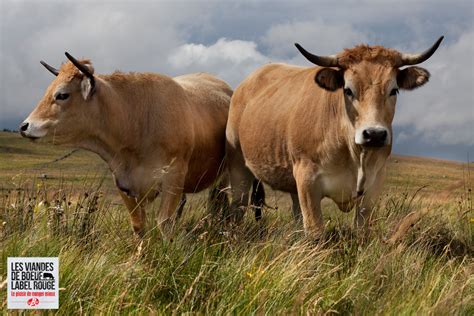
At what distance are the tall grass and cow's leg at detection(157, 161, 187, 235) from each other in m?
1.31

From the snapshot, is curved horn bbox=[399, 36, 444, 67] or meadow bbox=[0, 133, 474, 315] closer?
meadow bbox=[0, 133, 474, 315]

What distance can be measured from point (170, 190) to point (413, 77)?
341 cm

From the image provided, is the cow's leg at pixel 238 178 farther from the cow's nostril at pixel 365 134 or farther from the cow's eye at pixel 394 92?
the cow's nostril at pixel 365 134

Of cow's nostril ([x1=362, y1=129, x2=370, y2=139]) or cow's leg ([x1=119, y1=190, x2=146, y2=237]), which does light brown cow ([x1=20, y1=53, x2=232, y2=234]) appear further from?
cow's nostril ([x1=362, y1=129, x2=370, y2=139])

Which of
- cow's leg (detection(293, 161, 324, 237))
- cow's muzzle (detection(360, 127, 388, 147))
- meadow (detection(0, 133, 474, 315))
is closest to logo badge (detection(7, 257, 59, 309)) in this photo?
meadow (detection(0, 133, 474, 315))

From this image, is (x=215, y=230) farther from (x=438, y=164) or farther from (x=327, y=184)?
(x=438, y=164)

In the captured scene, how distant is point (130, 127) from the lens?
9.34 metres

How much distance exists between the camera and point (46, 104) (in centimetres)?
904

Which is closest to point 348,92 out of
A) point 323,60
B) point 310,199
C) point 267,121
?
point 323,60

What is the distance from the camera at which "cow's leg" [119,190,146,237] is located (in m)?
8.49

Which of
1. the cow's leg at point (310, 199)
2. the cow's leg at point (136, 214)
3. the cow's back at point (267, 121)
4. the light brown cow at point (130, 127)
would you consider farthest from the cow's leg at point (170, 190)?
the cow's leg at point (310, 199)

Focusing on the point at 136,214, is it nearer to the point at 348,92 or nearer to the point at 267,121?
the point at 267,121

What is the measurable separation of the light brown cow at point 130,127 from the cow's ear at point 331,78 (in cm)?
218

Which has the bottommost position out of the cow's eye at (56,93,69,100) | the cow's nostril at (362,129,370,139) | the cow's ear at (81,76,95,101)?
the cow's nostril at (362,129,370,139)
